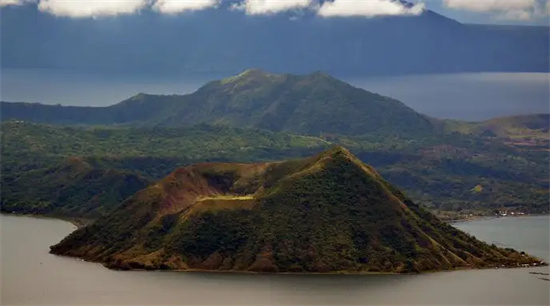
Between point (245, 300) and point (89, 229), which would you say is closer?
point (245, 300)

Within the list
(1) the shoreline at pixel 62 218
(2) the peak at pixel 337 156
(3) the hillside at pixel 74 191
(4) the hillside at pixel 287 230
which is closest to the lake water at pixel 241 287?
(4) the hillside at pixel 287 230

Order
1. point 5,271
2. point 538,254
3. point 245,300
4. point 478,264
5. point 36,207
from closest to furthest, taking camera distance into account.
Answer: point 245,300, point 5,271, point 478,264, point 538,254, point 36,207

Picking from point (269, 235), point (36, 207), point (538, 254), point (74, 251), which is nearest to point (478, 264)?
point (538, 254)

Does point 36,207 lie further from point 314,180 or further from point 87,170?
point 314,180

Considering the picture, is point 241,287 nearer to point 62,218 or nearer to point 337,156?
point 337,156

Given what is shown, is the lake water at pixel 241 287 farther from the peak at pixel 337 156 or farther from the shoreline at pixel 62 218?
the shoreline at pixel 62 218

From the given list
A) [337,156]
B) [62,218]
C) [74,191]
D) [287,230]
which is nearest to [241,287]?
[287,230]
